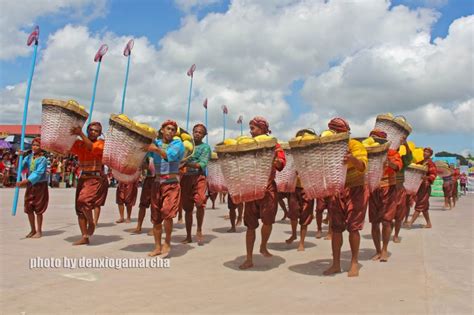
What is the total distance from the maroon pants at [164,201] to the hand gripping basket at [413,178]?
5.31 m

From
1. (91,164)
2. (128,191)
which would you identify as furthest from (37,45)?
(91,164)

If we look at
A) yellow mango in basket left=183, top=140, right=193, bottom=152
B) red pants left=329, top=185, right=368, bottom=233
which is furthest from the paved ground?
yellow mango in basket left=183, top=140, right=193, bottom=152

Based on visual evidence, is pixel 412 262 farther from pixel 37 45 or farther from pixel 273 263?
pixel 37 45

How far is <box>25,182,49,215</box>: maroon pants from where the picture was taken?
714 centimetres

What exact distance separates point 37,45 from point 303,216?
24.4 ft

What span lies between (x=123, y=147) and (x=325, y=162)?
2434 millimetres

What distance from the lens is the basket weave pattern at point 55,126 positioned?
5973 mm

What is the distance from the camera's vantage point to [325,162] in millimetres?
4484

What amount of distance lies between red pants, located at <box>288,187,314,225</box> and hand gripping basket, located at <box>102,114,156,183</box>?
2.83 metres

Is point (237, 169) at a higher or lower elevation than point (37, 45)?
lower

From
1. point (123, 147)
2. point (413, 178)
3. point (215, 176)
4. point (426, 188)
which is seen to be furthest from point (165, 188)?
point (426, 188)

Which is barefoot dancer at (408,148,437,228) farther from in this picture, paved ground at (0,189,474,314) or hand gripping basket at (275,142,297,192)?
hand gripping basket at (275,142,297,192)

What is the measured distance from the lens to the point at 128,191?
30.6 ft

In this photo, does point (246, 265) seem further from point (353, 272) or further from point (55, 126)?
point (55, 126)
